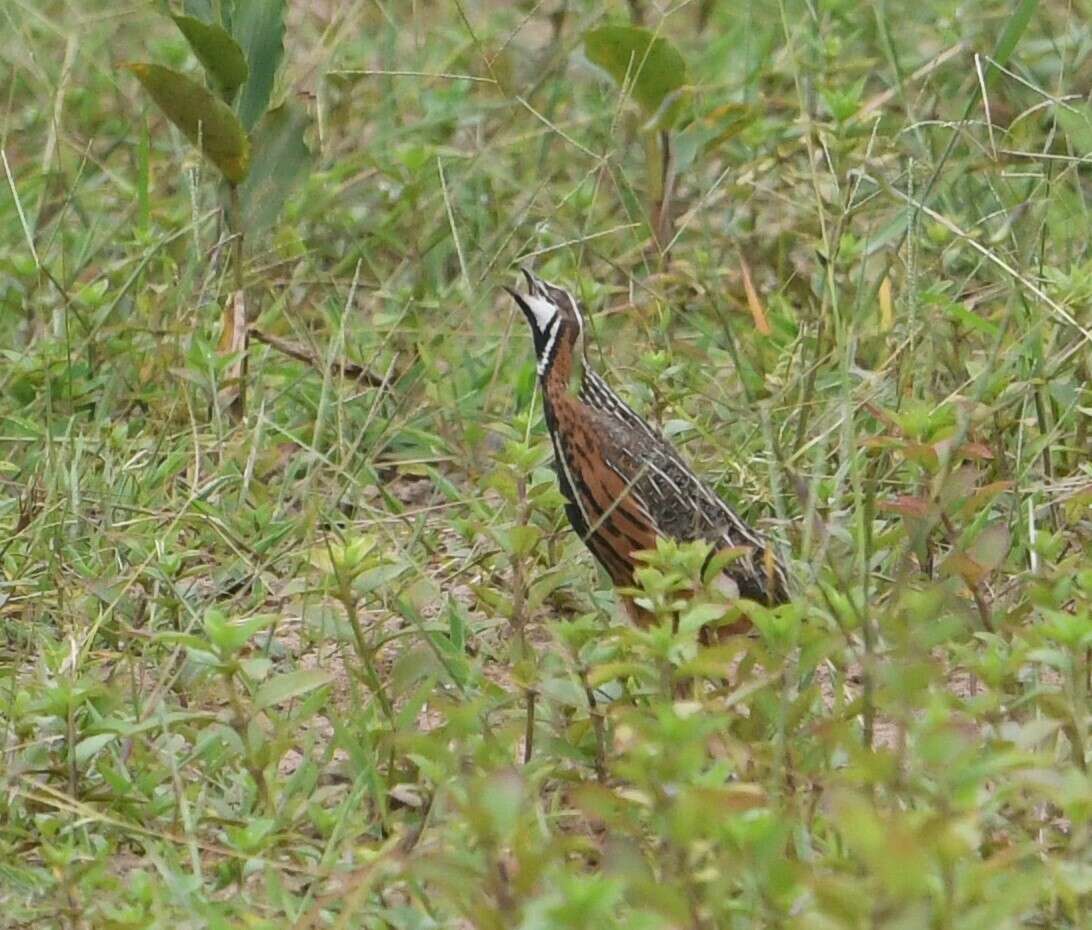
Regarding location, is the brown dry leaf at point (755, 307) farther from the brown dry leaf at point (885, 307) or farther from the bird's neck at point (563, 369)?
the bird's neck at point (563, 369)

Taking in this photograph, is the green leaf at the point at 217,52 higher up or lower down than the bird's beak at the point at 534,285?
higher up

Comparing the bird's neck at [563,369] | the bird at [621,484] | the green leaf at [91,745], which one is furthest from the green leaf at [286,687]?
the bird's neck at [563,369]

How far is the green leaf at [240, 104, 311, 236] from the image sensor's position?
5359 mm

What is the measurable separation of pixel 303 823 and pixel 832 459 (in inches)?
68.6

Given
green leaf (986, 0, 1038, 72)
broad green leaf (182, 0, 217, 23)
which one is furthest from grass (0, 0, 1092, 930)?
broad green leaf (182, 0, 217, 23)

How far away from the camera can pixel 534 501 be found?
3.94 meters

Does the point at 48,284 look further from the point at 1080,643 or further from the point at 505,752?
the point at 1080,643

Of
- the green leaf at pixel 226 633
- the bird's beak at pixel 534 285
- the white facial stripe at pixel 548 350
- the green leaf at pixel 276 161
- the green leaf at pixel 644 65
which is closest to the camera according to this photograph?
the green leaf at pixel 226 633

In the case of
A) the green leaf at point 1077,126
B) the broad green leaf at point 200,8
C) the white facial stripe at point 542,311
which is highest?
the broad green leaf at point 200,8

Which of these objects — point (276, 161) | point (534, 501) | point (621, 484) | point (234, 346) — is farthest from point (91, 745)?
point (276, 161)

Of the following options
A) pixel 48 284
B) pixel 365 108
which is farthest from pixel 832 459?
pixel 365 108

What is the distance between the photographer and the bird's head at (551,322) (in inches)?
189

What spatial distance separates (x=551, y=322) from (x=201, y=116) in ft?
3.13

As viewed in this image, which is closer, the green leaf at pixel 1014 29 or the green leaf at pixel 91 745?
the green leaf at pixel 91 745
